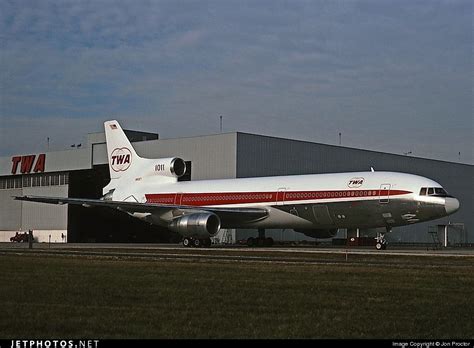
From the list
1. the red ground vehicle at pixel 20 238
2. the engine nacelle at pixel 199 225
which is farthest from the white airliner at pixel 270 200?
the red ground vehicle at pixel 20 238

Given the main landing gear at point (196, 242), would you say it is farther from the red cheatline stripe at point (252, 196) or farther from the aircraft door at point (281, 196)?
the aircraft door at point (281, 196)

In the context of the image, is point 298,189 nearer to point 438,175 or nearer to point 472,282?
point 472,282

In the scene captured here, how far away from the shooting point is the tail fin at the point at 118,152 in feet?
190

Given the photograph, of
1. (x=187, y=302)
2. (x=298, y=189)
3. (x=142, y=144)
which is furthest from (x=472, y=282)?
(x=142, y=144)

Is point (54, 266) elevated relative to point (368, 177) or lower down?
lower down

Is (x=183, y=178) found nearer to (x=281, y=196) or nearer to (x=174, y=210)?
(x=174, y=210)

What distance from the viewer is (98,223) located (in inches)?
2985

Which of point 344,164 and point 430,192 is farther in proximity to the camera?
point 344,164

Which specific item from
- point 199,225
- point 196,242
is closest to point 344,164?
point 196,242

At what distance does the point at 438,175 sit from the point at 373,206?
3635cm

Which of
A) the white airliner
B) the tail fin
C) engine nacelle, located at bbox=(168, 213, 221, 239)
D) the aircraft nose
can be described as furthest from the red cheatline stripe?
the tail fin

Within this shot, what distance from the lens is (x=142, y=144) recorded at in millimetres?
70000

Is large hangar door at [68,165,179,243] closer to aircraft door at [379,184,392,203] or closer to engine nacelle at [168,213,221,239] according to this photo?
engine nacelle at [168,213,221,239]

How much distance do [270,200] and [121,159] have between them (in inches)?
637
